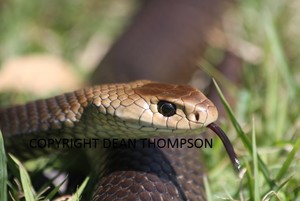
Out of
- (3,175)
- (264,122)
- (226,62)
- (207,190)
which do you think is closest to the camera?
(3,175)

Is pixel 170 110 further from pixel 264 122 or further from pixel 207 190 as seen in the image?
pixel 264 122

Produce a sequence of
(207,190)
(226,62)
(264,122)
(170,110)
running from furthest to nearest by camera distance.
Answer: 1. (226,62)
2. (264,122)
3. (207,190)
4. (170,110)

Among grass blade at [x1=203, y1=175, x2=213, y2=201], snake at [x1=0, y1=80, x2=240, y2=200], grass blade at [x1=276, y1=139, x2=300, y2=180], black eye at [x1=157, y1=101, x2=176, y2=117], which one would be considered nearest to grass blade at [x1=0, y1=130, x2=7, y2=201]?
snake at [x1=0, y1=80, x2=240, y2=200]

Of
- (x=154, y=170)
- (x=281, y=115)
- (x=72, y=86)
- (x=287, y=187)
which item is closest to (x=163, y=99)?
(x=154, y=170)

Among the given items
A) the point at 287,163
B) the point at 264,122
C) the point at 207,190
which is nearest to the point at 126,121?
the point at 207,190

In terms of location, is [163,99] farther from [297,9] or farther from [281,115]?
[297,9]

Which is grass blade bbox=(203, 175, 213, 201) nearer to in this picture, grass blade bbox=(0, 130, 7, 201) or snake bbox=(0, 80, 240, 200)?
snake bbox=(0, 80, 240, 200)

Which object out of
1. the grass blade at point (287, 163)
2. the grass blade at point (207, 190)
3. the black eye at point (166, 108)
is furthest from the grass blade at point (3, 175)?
the grass blade at point (287, 163)
